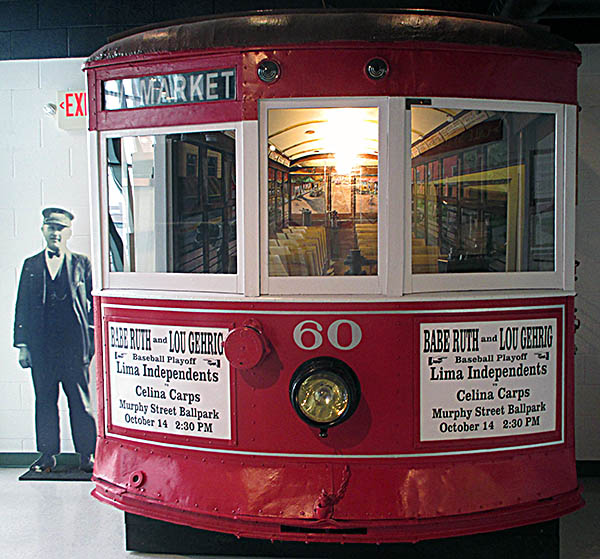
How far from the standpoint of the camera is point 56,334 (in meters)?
4.53

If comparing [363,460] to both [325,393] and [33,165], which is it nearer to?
[325,393]

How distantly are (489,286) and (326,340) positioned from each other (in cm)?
74

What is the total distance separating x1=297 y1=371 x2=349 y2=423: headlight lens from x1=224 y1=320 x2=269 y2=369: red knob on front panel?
0.22 m

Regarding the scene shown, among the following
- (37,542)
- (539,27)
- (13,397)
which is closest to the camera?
(539,27)

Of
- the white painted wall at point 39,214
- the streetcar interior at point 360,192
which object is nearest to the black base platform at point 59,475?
the white painted wall at point 39,214

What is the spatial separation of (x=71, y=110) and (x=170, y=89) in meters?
1.73

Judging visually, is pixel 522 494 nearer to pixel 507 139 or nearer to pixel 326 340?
pixel 326 340

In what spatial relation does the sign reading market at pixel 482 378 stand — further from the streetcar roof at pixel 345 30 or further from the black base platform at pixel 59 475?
the black base platform at pixel 59 475

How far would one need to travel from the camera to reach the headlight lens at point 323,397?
2766 mm

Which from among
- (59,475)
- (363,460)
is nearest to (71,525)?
→ (59,475)

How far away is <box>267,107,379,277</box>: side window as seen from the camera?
2.80m

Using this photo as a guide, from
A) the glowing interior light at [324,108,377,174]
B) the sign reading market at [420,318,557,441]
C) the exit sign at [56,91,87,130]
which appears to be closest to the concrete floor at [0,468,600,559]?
the sign reading market at [420,318,557,441]

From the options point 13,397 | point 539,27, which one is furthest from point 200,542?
point 539,27

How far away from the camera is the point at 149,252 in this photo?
310 cm
